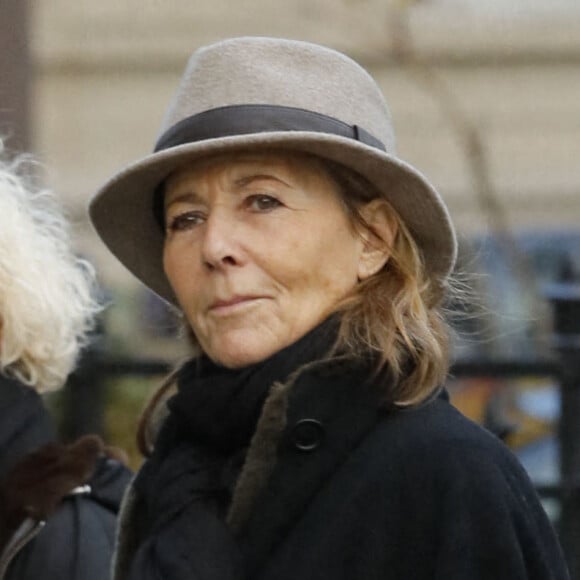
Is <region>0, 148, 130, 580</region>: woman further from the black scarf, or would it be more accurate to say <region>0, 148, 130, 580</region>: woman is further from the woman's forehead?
the woman's forehead

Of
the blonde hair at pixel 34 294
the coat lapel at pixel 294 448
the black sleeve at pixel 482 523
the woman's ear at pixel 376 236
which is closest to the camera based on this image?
the black sleeve at pixel 482 523

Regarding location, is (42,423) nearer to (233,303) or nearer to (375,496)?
(233,303)

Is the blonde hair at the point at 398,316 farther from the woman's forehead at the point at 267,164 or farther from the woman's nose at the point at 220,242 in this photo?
the woman's nose at the point at 220,242

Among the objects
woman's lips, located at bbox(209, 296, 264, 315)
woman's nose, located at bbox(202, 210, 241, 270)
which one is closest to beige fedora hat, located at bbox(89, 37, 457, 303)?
woman's nose, located at bbox(202, 210, 241, 270)

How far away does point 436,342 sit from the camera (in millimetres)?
2430

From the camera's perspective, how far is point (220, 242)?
2383mm

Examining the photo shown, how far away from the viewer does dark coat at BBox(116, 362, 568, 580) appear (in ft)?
7.30

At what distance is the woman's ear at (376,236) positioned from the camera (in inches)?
97.4

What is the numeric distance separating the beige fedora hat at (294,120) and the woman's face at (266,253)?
5 cm

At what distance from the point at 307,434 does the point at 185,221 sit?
423 mm

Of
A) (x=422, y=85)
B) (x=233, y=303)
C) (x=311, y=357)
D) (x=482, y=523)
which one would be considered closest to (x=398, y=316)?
(x=311, y=357)

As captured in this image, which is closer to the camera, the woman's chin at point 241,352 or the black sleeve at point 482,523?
the black sleeve at point 482,523

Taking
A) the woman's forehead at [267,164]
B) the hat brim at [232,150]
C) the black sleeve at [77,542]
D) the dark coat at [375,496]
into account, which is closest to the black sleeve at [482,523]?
the dark coat at [375,496]

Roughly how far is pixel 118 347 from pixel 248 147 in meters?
4.55
